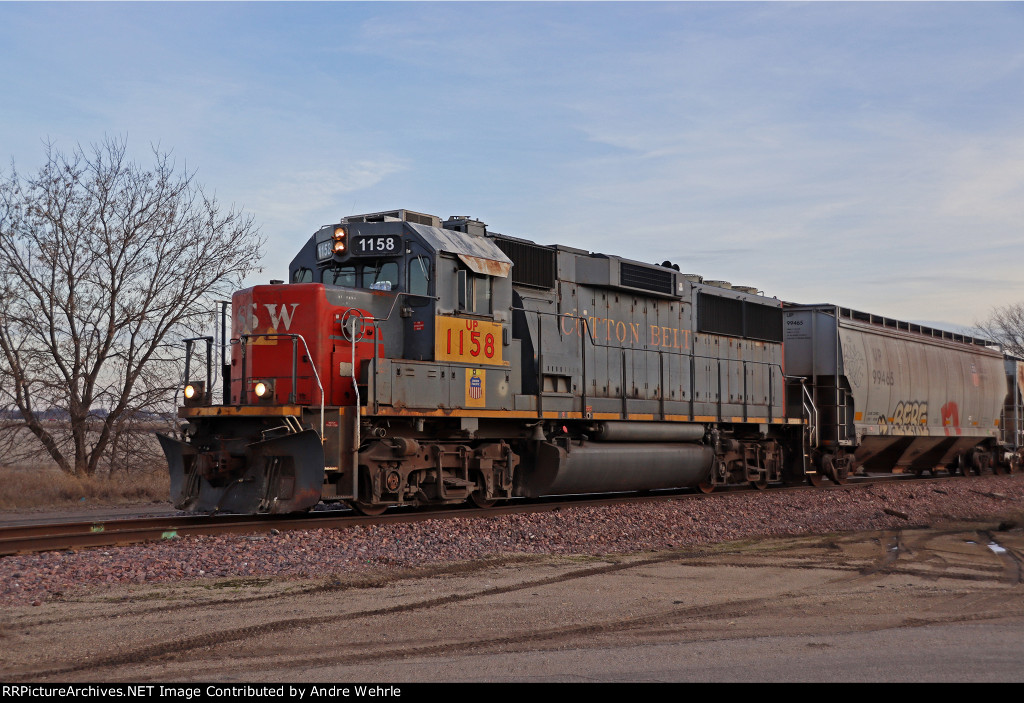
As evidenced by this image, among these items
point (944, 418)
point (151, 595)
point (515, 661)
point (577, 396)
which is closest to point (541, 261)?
point (577, 396)

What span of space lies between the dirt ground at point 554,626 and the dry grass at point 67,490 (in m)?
9.61

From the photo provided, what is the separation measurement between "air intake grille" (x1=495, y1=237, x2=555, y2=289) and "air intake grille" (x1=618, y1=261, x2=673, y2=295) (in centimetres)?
149

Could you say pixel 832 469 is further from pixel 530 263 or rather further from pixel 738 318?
pixel 530 263

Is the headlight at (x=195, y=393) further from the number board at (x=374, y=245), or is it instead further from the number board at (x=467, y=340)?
→ the number board at (x=467, y=340)

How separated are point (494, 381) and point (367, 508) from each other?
249 centimetres

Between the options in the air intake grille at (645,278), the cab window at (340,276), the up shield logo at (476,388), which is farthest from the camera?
the air intake grille at (645,278)

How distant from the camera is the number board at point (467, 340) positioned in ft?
39.7

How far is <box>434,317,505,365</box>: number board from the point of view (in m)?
12.1

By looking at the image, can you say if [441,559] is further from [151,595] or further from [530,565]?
[151,595]

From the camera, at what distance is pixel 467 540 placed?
9984 mm

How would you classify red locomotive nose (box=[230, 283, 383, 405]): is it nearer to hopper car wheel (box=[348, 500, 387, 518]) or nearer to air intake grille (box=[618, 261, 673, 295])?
hopper car wheel (box=[348, 500, 387, 518])

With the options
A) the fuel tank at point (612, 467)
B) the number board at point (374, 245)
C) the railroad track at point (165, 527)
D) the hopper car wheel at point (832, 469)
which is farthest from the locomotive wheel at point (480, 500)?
the hopper car wheel at point (832, 469)

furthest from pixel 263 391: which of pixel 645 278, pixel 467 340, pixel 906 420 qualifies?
pixel 906 420

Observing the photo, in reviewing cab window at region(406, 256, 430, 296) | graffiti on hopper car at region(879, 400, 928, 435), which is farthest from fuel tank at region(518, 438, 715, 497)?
graffiti on hopper car at region(879, 400, 928, 435)
